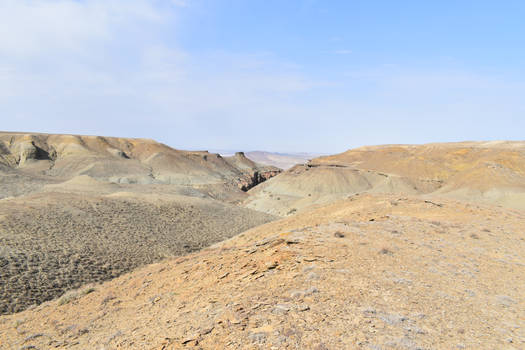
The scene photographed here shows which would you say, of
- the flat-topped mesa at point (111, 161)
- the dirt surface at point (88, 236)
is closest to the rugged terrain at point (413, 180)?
the dirt surface at point (88, 236)

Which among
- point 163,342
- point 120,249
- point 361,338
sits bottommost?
point 120,249

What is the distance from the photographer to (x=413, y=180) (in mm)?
61000

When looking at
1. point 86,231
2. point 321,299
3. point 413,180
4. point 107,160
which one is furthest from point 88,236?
point 107,160

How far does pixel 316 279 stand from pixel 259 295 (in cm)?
127

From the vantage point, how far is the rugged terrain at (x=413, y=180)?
47.4 meters

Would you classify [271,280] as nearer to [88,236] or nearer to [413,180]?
[88,236]

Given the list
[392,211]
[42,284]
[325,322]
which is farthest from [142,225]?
[325,322]

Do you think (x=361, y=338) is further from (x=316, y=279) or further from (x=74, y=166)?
(x=74, y=166)

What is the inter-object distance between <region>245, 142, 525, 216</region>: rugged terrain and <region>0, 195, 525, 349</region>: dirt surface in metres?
37.4

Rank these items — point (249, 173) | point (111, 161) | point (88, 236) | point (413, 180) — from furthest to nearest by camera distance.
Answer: point (249, 173) → point (111, 161) → point (413, 180) → point (88, 236)

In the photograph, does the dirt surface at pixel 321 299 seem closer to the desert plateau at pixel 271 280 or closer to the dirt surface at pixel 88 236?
the desert plateau at pixel 271 280

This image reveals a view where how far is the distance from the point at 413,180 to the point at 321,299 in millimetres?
60439

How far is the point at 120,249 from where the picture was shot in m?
20.8

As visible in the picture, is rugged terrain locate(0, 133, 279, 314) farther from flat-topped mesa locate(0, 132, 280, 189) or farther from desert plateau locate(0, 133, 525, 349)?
flat-topped mesa locate(0, 132, 280, 189)
